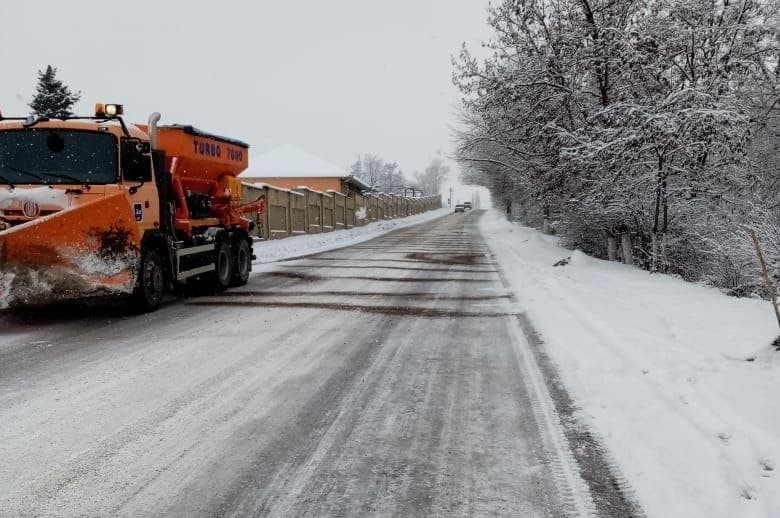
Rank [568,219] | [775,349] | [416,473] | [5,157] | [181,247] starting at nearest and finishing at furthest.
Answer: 1. [416,473]
2. [775,349]
3. [5,157]
4. [181,247]
5. [568,219]

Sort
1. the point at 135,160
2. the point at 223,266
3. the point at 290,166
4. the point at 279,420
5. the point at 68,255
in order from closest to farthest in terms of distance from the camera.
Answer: the point at 279,420 → the point at 68,255 → the point at 135,160 → the point at 223,266 → the point at 290,166

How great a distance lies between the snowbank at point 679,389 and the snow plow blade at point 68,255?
5468 mm

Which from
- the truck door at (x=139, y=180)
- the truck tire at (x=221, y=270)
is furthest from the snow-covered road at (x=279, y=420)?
the truck tire at (x=221, y=270)

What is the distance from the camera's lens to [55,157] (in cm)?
781

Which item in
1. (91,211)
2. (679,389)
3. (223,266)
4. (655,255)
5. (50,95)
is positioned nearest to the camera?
(679,389)

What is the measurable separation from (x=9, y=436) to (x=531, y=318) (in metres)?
6.08

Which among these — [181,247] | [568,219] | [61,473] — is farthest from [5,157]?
[568,219]

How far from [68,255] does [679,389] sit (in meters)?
6.76

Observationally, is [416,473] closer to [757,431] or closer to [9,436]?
[757,431]

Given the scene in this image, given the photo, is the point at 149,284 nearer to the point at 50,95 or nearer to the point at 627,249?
the point at 627,249

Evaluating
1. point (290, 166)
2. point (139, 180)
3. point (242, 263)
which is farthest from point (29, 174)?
point (290, 166)

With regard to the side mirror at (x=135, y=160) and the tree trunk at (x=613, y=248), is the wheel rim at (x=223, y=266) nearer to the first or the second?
the side mirror at (x=135, y=160)

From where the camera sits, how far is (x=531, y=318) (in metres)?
7.99

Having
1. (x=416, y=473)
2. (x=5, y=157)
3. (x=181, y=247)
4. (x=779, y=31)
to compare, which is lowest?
(x=416, y=473)
